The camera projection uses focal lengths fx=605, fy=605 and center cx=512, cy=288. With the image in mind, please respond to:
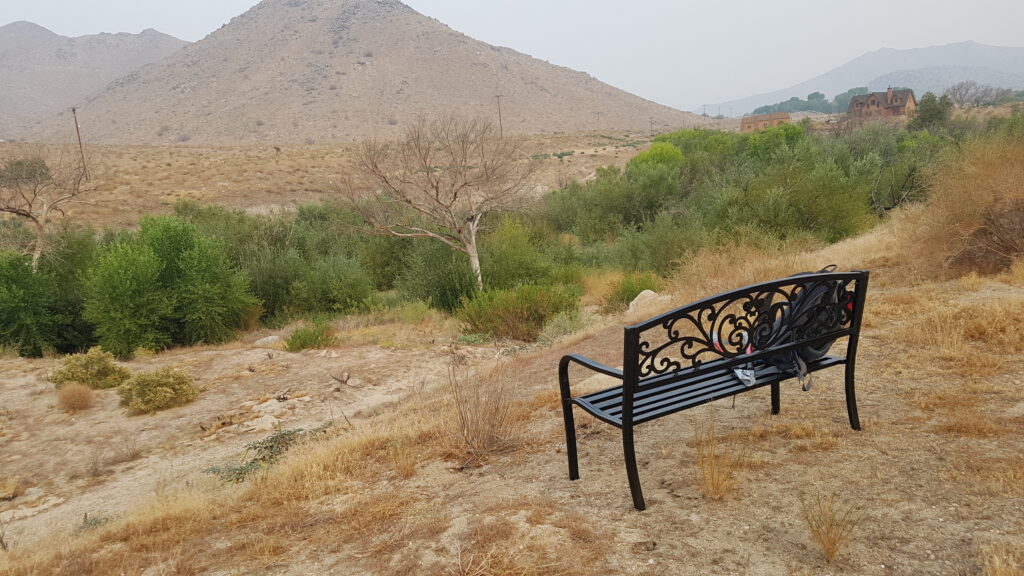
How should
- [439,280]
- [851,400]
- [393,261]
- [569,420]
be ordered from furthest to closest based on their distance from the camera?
[393,261] → [439,280] → [851,400] → [569,420]

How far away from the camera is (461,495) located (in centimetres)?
354

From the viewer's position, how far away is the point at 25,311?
1452cm

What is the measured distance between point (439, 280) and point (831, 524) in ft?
47.2

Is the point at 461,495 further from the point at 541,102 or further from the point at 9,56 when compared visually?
the point at 9,56

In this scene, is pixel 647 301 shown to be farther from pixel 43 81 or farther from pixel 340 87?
pixel 43 81

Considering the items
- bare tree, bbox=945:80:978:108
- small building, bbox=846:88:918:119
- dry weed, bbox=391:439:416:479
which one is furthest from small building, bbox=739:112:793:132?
dry weed, bbox=391:439:416:479

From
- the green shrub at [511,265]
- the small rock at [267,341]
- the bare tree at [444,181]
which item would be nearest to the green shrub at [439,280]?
the bare tree at [444,181]

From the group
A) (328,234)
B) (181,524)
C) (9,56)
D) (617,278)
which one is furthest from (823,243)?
(9,56)

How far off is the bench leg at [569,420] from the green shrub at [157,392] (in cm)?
763

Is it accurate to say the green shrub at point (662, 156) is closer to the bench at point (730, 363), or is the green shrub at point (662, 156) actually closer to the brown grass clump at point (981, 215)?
the brown grass clump at point (981, 215)

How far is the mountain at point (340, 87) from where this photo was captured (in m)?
95.5

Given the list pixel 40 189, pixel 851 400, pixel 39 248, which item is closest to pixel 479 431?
pixel 851 400

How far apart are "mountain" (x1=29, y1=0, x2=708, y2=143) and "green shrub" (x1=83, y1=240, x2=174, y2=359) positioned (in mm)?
74761

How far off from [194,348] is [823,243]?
48.3 feet
